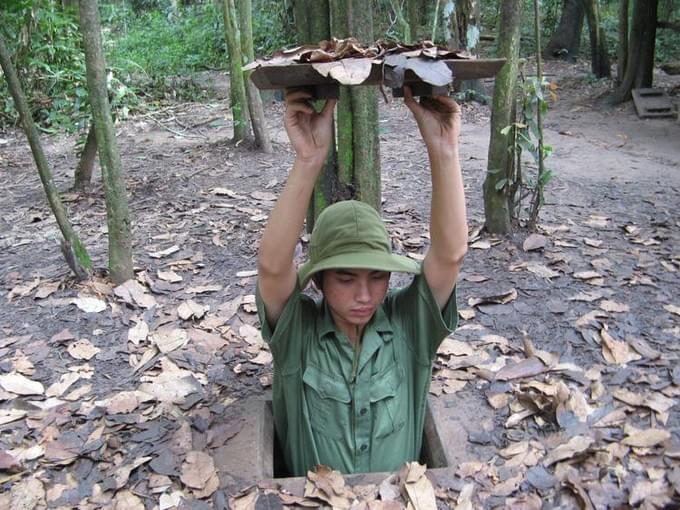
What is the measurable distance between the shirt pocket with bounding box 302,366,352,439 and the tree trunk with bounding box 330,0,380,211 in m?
1.47

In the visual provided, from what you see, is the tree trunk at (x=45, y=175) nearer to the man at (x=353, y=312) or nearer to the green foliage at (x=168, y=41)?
the man at (x=353, y=312)

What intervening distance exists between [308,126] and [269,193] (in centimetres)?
392

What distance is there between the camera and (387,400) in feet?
8.09

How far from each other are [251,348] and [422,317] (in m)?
1.30

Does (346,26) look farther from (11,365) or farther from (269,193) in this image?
(269,193)

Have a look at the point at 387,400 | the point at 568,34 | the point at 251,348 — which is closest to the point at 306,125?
the point at 387,400

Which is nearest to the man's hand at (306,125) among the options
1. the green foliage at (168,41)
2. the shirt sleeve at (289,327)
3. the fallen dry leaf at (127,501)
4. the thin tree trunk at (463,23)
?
the shirt sleeve at (289,327)

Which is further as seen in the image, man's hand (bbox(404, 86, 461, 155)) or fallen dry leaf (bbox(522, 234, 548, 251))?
fallen dry leaf (bbox(522, 234, 548, 251))

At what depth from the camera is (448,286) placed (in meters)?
2.34

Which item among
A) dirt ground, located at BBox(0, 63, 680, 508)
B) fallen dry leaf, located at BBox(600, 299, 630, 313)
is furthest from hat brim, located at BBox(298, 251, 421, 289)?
fallen dry leaf, located at BBox(600, 299, 630, 313)

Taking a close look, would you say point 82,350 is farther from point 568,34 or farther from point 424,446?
point 568,34

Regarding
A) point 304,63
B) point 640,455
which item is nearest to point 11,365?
point 304,63

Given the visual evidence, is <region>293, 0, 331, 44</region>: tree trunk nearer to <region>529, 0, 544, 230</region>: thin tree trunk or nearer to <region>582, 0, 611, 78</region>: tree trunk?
Answer: <region>529, 0, 544, 230</region>: thin tree trunk

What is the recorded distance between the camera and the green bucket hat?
2.18m
